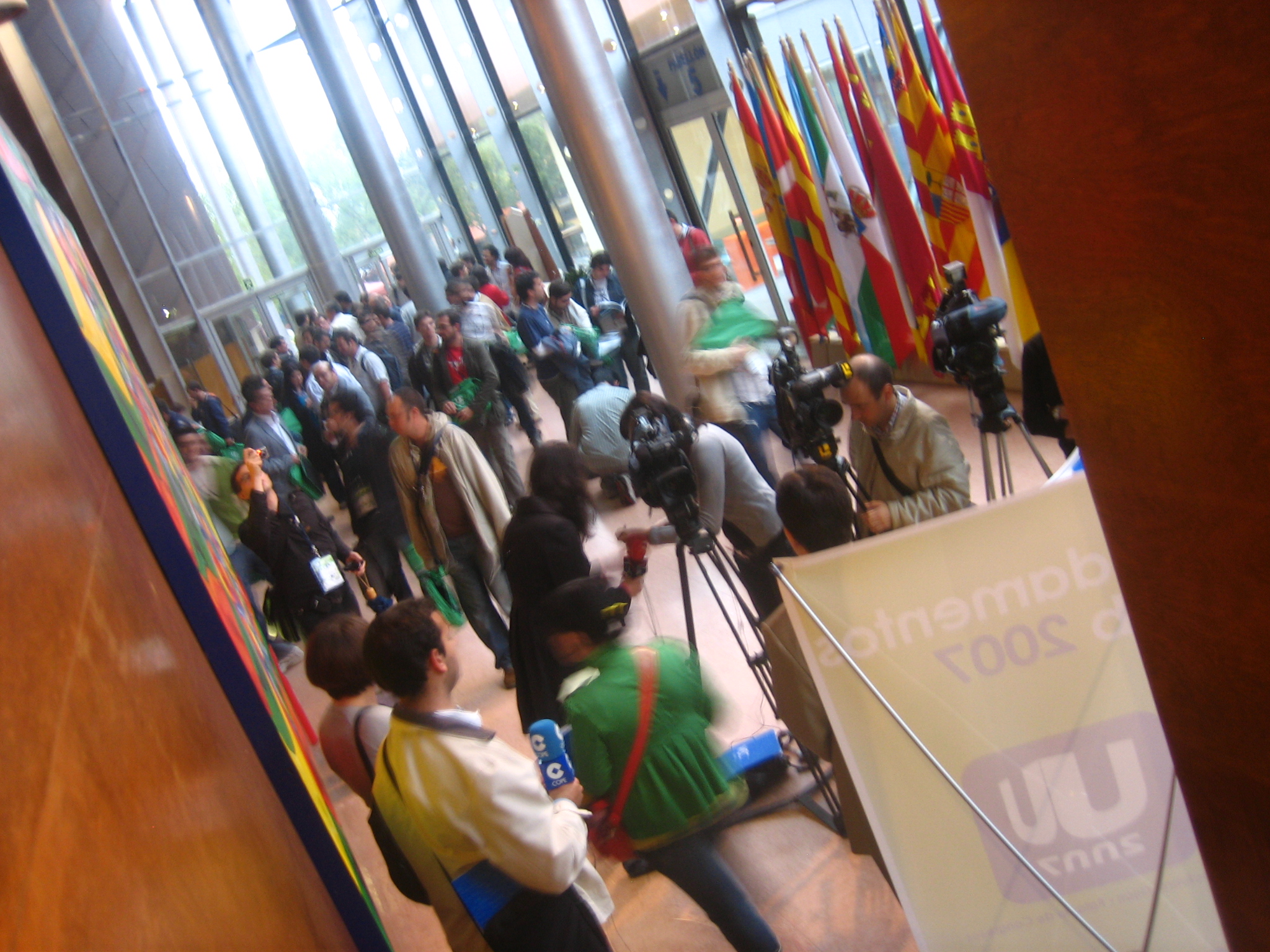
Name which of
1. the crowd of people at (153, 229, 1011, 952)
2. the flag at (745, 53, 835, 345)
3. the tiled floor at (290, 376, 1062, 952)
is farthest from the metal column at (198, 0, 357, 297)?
the tiled floor at (290, 376, 1062, 952)

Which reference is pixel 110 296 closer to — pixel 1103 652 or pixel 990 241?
pixel 990 241

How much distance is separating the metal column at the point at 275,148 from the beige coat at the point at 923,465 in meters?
13.6

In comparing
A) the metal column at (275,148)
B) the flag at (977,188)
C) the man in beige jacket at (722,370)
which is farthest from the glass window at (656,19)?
the metal column at (275,148)

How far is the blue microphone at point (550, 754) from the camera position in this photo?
291cm

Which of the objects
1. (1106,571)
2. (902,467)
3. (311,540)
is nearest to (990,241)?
(902,467)

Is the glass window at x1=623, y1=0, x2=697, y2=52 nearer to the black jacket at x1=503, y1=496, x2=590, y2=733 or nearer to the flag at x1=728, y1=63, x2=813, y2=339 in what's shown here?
the flag at x1=728, y1=63, x2=813, y2=339

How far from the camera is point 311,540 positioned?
15.5 feet

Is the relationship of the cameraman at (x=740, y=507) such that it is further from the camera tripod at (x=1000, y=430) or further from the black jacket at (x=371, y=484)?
the black jacket at (x=371, y=484)

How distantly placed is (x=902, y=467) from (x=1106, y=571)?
119 centimetres

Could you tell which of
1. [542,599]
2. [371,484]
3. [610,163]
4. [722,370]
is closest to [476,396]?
[371,484]

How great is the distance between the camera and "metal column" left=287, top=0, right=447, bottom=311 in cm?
1292

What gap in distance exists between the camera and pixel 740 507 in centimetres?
354

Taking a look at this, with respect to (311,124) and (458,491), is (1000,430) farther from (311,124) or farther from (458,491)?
(311,124)

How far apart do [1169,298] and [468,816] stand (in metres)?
1.57
